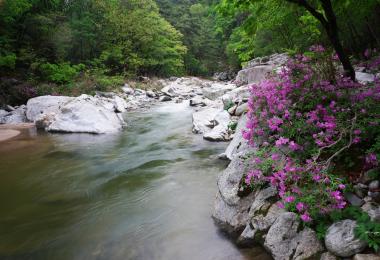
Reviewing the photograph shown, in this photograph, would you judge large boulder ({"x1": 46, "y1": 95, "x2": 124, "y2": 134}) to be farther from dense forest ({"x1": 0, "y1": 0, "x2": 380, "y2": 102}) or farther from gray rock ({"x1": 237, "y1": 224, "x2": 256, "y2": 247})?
gray rock ({"x1": 237, "y1": 224, "x2": 256, "y2": 247})

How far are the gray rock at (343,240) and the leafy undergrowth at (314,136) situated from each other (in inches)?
3.6

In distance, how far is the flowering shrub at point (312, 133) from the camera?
11.2 feet

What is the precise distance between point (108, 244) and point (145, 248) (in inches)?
21.8

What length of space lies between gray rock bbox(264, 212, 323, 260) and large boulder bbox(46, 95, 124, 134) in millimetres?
10060

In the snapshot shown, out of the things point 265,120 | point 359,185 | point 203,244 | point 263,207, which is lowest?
point 203,244

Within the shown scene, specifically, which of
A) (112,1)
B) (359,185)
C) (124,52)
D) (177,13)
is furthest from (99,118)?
(177,13)

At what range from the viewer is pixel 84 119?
13.0 metres

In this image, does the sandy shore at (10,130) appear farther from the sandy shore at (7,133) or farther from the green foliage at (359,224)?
the green foliage at (359,224)

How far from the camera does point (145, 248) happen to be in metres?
4.23

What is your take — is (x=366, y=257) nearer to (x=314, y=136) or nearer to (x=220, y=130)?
(x=314, y=136)

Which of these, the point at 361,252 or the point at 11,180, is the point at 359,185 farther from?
the point at 11,180

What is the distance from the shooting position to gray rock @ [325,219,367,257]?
288cm

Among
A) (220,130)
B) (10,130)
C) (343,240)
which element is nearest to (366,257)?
(343,240)

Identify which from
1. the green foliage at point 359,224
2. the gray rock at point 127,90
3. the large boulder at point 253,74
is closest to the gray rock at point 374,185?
the green foliage at point 359,224
